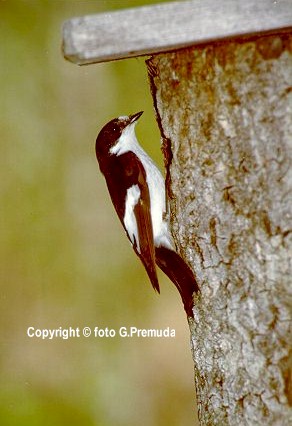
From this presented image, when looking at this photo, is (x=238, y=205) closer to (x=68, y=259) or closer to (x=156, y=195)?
(x=156, y=195)

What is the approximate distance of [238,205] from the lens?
7.70 feet

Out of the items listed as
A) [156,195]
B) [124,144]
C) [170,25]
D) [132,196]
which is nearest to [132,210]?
[132,196]

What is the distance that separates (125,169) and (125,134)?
0.22 metres

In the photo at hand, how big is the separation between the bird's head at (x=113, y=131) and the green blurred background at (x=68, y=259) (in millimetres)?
973

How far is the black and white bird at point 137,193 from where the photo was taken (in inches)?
117

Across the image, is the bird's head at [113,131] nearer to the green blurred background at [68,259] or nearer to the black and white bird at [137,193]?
the black and white bird at [137,193]

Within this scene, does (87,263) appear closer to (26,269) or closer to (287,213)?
(26,269)

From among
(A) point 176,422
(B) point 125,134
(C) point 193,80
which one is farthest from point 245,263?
(A) point 176,422

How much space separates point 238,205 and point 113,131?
3.67 feet

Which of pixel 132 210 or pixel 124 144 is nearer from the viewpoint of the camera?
pixel 132 210

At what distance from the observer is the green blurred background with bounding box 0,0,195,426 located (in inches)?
163

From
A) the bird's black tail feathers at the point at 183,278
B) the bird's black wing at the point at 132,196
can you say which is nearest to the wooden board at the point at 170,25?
the bird's black tail feathers at the point at 183,278

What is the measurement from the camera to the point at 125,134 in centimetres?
329

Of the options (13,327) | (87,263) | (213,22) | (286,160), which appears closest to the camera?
(213,22)
